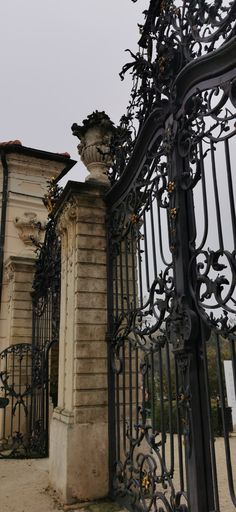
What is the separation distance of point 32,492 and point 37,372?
11.4 ft

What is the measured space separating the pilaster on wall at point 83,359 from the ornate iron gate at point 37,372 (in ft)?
7.41

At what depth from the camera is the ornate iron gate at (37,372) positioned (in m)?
7.52

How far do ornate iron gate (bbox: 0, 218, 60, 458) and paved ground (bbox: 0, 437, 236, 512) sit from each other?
892 mm

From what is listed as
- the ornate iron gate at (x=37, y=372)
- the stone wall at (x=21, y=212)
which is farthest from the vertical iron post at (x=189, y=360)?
the stone wall at (x=21, y=212)

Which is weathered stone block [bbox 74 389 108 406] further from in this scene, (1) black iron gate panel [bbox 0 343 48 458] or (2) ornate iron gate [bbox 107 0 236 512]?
(1) black iron gate panel [bbox 0 343 48 458]

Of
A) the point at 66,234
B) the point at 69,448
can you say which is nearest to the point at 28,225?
the point at 66,234

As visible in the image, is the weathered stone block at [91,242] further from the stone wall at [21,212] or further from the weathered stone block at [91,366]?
the stone wall at [21,212]

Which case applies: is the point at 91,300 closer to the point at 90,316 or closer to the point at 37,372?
→ the point at 90,316

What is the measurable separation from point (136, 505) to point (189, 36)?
3.92m

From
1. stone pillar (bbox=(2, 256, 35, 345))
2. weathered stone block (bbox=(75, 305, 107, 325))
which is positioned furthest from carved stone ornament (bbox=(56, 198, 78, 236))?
stone pillar (bbox=(2, 256, 35, 345))

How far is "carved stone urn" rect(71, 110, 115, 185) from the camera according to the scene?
17.2 ft

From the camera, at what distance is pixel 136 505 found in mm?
3807

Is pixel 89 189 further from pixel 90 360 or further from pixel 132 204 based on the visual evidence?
pixel 90 360


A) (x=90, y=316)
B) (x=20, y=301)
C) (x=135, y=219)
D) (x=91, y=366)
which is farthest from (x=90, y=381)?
(x=20, y=301)
